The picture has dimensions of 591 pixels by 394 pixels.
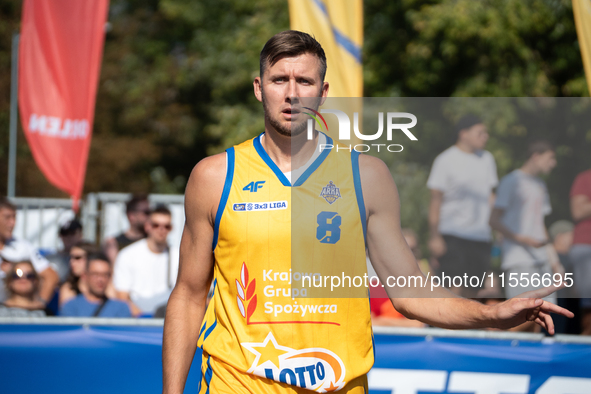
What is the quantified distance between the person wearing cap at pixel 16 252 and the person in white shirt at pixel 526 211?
414 cm

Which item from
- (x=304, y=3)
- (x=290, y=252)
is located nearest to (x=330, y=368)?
(x=290, y=252)

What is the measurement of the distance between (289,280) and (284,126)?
0.66 meters

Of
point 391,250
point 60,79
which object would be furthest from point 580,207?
point 60,79

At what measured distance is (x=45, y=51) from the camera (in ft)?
28.9

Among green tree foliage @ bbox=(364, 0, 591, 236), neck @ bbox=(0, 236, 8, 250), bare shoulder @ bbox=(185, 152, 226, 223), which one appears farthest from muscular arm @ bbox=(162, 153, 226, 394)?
green tree foliage @ bbox=(364, 0, 591, 236)

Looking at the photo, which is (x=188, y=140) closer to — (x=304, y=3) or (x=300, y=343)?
(x=304, y=3)

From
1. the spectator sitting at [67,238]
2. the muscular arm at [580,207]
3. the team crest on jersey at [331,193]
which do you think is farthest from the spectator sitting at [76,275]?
the muscular arm at [580,207]

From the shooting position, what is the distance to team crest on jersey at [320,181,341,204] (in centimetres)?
267

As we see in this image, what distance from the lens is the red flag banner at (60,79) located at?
343 inches

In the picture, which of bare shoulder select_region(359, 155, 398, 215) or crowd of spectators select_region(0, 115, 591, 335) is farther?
crowd of spectators select_region(0, 115, 591, 335)

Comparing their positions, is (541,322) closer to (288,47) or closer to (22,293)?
(288,47)

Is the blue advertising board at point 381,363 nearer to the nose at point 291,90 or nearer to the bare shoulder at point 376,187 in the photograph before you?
the bare shoulder at point 376,187

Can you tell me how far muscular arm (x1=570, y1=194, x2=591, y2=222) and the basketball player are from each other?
255 cm

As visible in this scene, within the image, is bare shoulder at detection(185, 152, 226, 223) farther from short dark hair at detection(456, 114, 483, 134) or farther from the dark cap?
the dark cap
